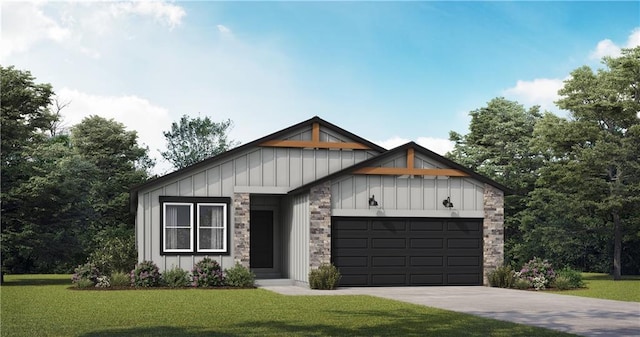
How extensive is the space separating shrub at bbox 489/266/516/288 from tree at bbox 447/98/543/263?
1515cm

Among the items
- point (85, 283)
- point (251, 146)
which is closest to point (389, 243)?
point (251, 146)

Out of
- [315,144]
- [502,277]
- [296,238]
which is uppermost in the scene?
[315,144]

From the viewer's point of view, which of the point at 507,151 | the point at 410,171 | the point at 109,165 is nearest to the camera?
the point at 410,171

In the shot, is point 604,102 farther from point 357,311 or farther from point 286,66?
point 357,311

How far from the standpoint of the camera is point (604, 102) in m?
31.7

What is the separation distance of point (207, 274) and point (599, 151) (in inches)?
690

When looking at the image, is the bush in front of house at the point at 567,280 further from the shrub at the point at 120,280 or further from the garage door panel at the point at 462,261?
the shrub at the point at 120,280

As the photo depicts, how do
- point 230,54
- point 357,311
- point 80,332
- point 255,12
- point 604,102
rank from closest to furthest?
point 80,332
point 357,311
point 255,12
point 230,54
point 604,102

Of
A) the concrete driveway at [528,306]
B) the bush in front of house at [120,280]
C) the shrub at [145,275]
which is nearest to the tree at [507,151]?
the concrete driveway at [528,306]

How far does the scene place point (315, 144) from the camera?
2658 centimetres

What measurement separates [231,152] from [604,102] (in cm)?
1616

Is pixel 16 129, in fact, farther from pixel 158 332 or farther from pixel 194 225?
pixel 158 332

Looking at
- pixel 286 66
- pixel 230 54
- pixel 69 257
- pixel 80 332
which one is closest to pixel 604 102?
pixel 286 66

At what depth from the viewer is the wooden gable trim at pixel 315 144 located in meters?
26.2
